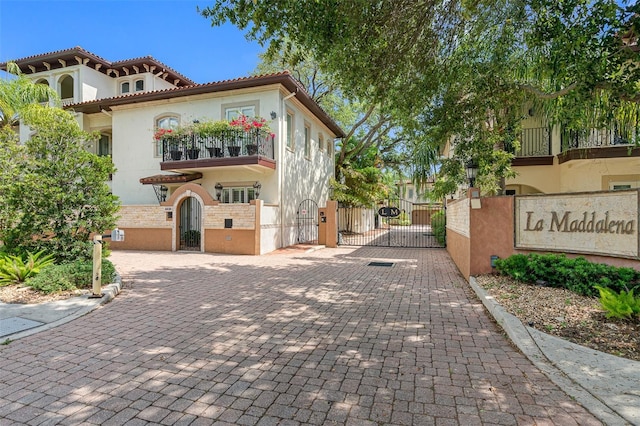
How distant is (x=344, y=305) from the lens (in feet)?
19.4

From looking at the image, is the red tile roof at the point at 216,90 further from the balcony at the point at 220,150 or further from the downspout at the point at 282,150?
the balcony at the point at 220,150

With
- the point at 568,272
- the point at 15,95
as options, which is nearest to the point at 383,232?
the point at 568,272

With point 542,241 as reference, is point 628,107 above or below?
above

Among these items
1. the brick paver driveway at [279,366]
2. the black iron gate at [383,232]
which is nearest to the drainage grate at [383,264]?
the brick paver driveway at [279,366]

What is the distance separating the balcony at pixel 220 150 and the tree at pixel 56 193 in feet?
19.0

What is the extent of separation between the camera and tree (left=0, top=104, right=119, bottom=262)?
7.26m

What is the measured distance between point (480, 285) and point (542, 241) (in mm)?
1679

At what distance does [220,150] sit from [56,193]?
717 centimetres

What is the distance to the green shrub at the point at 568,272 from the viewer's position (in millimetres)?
5238

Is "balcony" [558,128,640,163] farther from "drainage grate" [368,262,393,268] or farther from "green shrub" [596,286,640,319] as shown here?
"green shrub" [596,286,640,319]

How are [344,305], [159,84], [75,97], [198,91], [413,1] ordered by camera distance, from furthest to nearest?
[159,84]
[75,97]
[198,91]
[413,1]
[344,305]

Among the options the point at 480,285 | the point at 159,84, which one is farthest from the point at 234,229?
the point at 159,84

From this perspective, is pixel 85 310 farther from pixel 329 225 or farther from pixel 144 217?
pixel 329 225

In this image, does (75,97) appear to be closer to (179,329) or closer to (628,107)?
(179,329)
